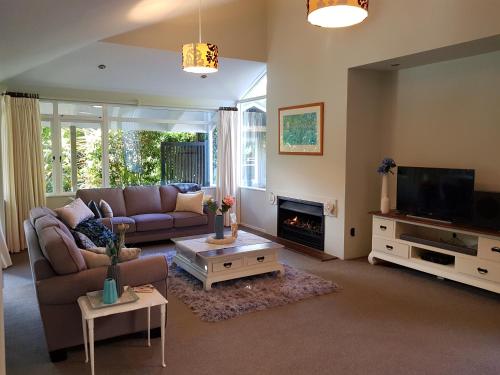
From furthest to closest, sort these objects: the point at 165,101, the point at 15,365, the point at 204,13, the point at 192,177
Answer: the point at 192,177
the point at 165,101
the point at 204,13
the point at 15,365

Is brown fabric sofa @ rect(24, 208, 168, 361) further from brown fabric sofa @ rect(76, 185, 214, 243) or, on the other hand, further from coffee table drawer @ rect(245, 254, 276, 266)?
brown fabric sofa @ rect(76, 185, 214, 243)

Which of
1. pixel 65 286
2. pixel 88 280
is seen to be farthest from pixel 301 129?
pixel 65 286

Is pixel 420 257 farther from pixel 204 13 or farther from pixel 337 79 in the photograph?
pixel 204 13

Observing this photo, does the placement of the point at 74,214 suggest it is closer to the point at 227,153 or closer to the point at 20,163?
the point at 20,163

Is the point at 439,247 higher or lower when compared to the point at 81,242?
lower

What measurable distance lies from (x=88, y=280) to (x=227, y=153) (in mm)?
4828

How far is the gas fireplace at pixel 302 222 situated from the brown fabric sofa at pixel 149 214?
116 cm

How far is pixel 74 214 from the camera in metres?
4.67

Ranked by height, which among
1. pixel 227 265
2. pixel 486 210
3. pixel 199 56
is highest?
pixel 199 56

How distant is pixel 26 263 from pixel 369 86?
4.91m

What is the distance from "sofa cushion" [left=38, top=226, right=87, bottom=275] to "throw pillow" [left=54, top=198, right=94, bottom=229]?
1786 millimetres

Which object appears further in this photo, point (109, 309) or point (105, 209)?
point (105, 209)

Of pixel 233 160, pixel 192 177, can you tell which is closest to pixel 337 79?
pixel 233 160

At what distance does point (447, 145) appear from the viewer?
459 centimetres
